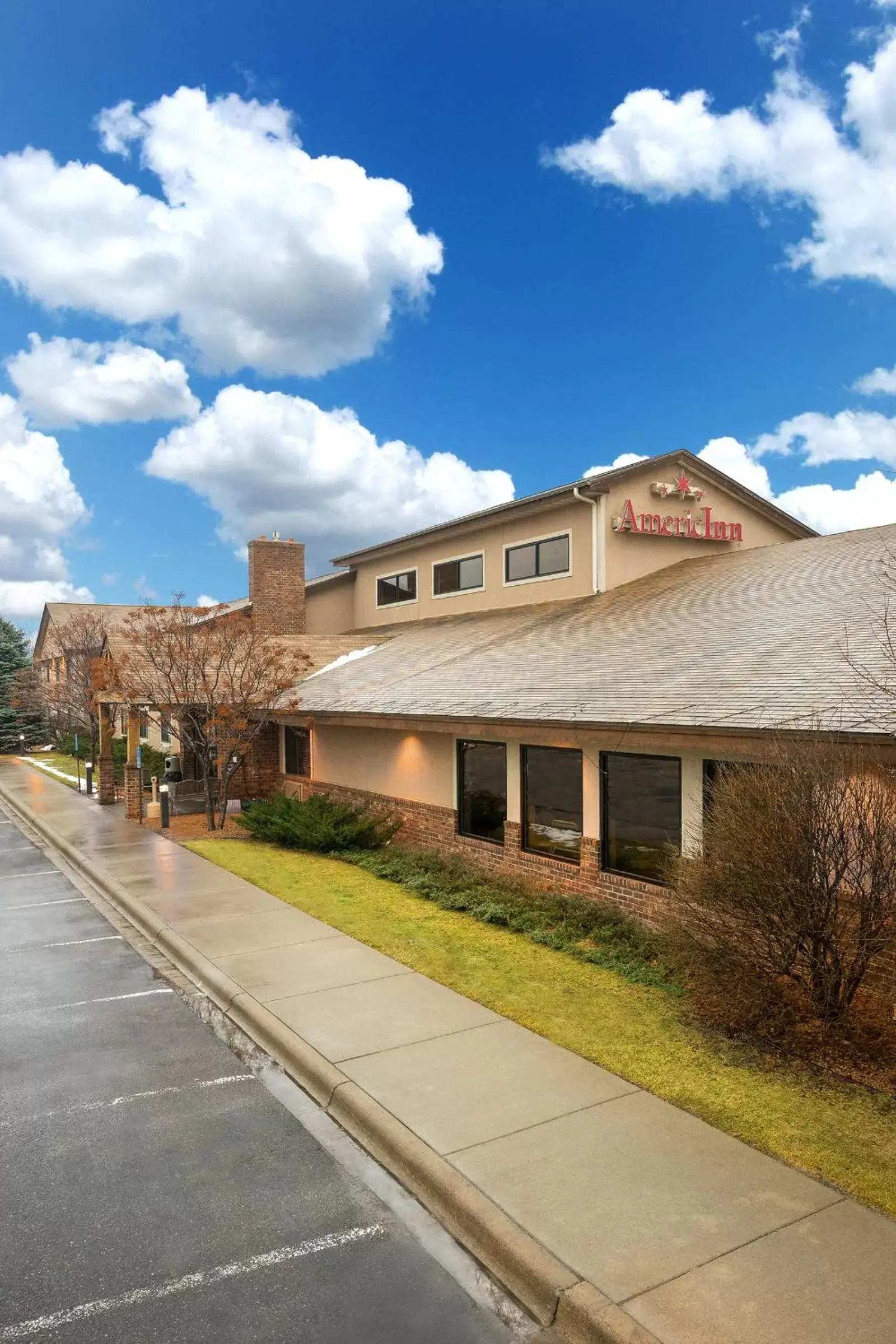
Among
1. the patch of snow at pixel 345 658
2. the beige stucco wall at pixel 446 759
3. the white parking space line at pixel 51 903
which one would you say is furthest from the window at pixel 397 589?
the white parking space line at pixel 51 903

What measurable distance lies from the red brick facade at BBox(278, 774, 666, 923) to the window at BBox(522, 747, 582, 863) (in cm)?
19

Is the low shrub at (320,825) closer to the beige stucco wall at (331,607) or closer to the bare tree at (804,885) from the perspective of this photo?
the bare tree at (804,885)

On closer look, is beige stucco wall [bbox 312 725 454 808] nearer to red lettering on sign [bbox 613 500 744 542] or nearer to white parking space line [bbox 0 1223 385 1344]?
red lettering on sign [bbox 613 500 744 542]

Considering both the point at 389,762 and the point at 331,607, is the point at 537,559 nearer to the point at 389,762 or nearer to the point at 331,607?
the point at 389,762

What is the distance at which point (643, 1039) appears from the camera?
25.4 ft

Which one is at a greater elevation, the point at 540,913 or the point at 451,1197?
the point at 540,913

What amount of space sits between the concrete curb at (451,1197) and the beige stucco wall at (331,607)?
20972 millimetres

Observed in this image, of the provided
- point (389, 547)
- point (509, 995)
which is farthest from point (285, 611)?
point (509, 995)

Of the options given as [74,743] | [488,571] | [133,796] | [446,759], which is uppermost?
[488,571]

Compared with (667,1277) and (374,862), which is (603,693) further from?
(667,1277)

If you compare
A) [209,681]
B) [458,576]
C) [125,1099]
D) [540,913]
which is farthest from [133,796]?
[125,1099]

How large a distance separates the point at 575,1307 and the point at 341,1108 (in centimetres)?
276

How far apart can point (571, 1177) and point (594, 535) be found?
15578mm

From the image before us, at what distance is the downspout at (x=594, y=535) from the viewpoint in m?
19.5
